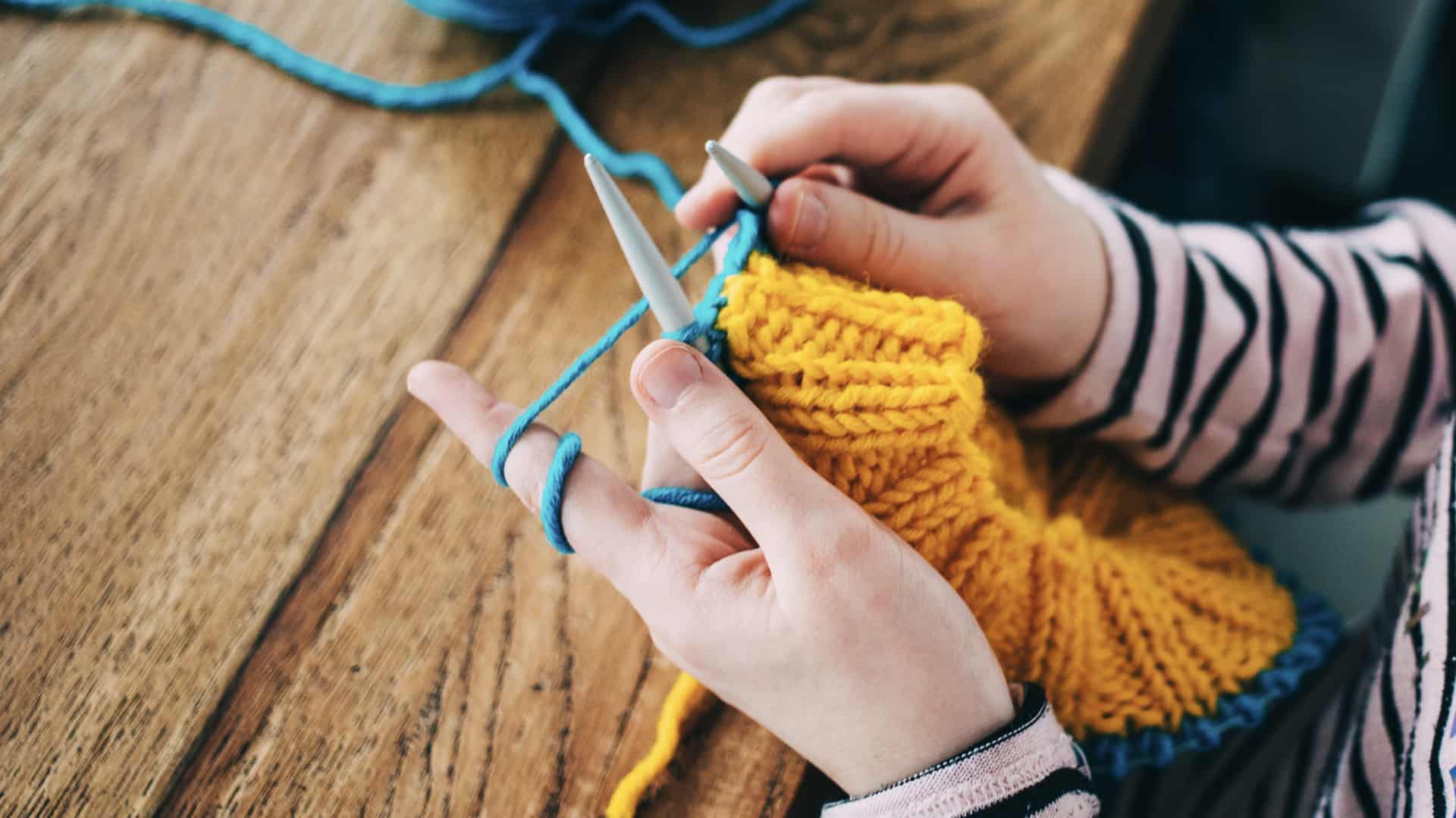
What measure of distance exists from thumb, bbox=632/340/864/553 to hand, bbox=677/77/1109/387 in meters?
0.12

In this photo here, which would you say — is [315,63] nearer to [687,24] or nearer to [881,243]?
[687,24]

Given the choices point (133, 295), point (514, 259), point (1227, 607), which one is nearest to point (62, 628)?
point (133, 295)

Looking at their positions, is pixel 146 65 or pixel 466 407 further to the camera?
pixel 146 65

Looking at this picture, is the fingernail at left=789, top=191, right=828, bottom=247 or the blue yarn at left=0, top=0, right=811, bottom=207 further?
the blue yarn at left=0, top=0, right=811, bottom=207

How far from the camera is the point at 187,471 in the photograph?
1.59ft

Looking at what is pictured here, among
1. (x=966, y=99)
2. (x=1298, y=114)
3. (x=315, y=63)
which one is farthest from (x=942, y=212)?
(x=1298, y=114)

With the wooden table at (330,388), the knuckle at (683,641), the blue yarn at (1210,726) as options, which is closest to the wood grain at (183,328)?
the wooden table at (330,388)

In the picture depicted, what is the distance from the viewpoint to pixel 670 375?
14.4 inches

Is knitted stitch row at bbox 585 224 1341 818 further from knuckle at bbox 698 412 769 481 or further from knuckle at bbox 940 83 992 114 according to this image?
knuckle at bbox 940 83 992 114

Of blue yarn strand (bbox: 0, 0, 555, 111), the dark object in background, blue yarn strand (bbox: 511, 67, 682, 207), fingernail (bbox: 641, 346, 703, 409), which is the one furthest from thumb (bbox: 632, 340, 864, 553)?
the dark object in background

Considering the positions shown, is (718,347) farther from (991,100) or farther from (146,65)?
(146,65)

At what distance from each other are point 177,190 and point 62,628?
272 mm

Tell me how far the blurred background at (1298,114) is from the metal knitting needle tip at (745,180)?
0.65 meters

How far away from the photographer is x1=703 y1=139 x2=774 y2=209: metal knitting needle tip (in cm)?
41
